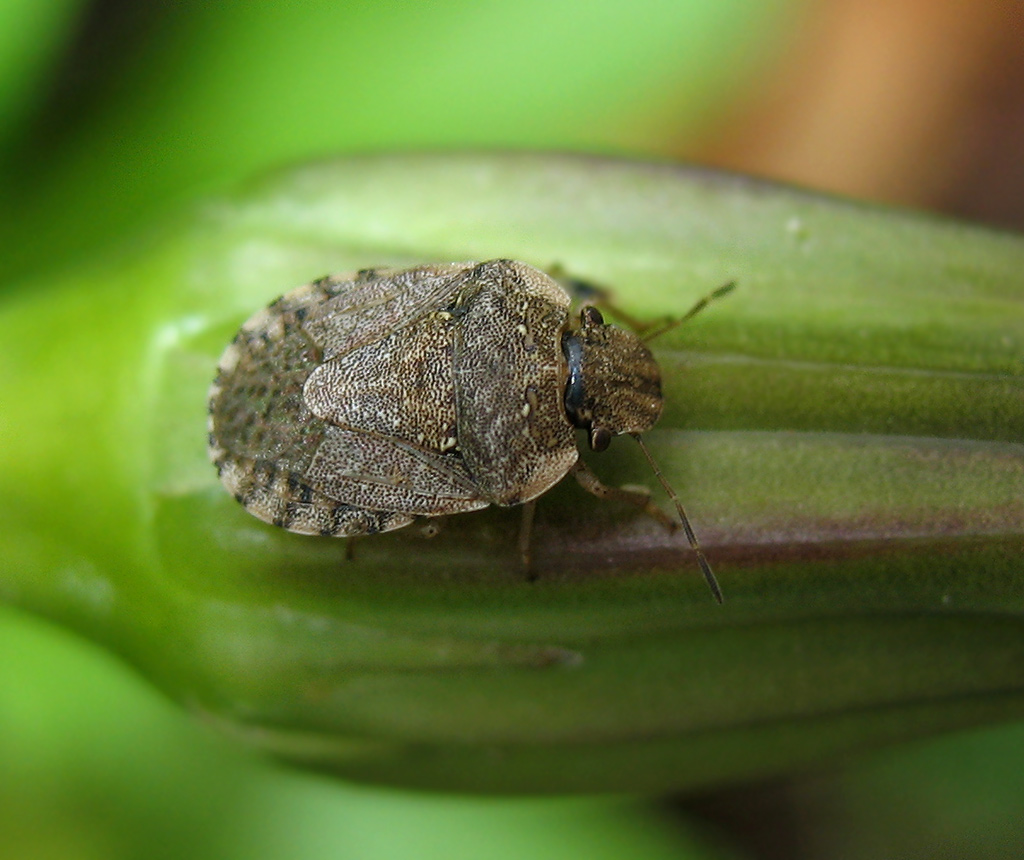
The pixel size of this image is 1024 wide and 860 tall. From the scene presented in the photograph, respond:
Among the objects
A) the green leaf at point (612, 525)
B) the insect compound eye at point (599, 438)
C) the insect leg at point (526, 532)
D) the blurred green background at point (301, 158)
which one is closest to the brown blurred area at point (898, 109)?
the blurred green background at point (301, 158)

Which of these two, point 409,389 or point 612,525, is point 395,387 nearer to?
point 409,389

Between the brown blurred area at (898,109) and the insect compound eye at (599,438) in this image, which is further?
the brown blurred area at (898,109)

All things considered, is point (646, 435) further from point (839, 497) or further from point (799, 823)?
point (799, 823)

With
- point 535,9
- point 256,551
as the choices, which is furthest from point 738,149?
point 256,551

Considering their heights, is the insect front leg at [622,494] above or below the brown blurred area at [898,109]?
below

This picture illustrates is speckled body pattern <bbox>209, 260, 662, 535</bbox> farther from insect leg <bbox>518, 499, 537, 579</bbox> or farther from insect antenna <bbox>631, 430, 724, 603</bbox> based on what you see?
insect antenna <bbox>631, 430, 724, 603</bbox>

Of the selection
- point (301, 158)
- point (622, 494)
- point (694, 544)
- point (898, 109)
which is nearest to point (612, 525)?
point (622, 494)

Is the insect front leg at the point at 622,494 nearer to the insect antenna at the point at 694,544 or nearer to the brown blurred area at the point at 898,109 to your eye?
the insect antenna at the point at 694,544

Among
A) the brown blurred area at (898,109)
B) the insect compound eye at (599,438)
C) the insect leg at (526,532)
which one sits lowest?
the insect leg at (526,532)
